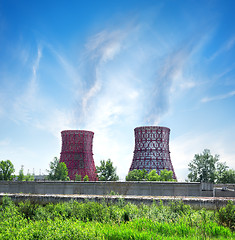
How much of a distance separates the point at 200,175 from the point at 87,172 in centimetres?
2018

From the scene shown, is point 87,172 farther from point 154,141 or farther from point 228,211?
point 228,211

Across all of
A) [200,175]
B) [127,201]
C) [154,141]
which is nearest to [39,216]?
[127,201]

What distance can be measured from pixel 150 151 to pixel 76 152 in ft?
44.5

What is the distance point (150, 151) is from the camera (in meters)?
46.5

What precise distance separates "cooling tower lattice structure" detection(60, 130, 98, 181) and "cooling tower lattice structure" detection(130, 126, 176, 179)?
9.05 m

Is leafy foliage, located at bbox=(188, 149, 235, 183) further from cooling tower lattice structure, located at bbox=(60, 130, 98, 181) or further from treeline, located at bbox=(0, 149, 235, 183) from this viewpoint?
cooling tower lattice structure, located at bbox=(60, 130, 98, 181)

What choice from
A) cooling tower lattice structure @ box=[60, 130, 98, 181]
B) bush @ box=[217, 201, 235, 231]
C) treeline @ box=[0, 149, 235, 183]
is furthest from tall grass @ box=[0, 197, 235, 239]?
cooling tower lattice structure @ box=[60, 130, 98, 181]

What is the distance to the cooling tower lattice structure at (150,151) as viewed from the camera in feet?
153

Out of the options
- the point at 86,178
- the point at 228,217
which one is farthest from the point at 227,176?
the point at 228,217

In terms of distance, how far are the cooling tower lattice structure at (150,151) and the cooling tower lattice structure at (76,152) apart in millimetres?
9045

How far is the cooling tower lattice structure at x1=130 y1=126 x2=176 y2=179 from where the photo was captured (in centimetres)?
4675

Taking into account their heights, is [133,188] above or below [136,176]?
below

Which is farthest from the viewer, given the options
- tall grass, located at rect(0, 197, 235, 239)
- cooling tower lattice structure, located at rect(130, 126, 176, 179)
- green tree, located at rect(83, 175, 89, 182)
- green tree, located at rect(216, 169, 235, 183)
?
green tree, located at rect(83, 175, 89, 182)

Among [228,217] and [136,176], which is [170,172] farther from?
[228,217]
